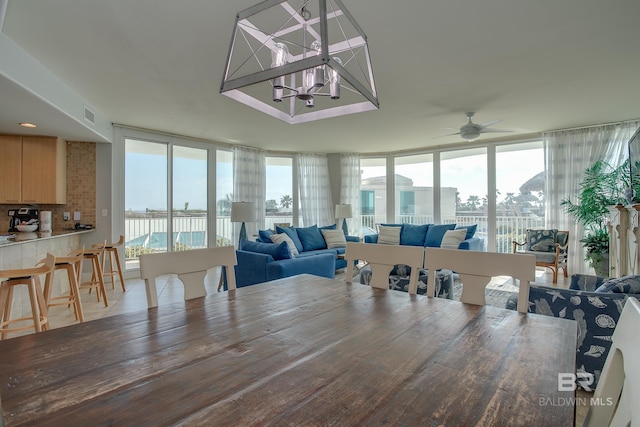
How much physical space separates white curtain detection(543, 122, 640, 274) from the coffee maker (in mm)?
8284

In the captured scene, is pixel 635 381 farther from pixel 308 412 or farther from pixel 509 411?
pixel 308 412

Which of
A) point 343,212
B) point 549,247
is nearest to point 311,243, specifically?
point 343,212

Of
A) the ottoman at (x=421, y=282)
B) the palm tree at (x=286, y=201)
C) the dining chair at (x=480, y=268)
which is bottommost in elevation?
the ottoman at (x=421, y=282)

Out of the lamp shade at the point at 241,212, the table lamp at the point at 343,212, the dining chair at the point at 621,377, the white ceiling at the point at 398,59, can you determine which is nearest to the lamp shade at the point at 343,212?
the table lamp at the point at 343,212

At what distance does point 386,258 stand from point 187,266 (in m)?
1.08

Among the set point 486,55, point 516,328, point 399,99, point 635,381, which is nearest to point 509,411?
point 635,381

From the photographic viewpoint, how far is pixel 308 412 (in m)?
0.70

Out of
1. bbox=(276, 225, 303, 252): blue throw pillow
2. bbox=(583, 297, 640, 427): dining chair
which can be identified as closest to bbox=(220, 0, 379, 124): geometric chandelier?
bbox=(583, 297, 640, 427): dining chair

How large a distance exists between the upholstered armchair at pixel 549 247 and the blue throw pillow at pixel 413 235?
1.67 metres

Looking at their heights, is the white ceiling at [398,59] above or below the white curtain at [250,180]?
above

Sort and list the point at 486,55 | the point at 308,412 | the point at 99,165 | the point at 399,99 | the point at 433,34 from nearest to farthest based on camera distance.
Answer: the point at 308,412 → the point at 433,34 → the point at 486,55 → the point at 399,99 → the point at 99,165

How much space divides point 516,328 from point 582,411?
1.27m

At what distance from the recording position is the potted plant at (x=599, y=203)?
4.78m

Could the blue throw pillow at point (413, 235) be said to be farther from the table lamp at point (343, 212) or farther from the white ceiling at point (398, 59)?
the white ceiling at point (398, 59)
